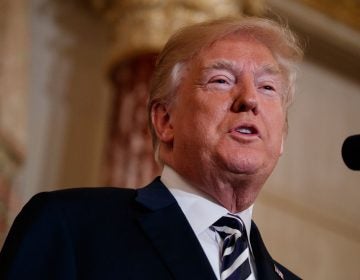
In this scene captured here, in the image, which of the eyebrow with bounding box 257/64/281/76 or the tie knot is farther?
the eyebrow with bounding box 257/64/281/76

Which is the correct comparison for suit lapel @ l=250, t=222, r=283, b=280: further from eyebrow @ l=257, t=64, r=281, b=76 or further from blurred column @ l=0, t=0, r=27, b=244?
blurred column @ l=0, t=0, r=27, b=244

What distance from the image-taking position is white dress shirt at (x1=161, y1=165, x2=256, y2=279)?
196 centimetres

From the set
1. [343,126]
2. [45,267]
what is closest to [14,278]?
[45,267]

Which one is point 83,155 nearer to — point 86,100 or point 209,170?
point 86,100

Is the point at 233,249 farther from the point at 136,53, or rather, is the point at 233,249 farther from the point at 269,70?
the point at 136,53

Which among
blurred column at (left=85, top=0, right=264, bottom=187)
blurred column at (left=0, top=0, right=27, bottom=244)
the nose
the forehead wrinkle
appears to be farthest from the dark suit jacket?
blurred column at (left=85, top=0, right=264, bottom=187)

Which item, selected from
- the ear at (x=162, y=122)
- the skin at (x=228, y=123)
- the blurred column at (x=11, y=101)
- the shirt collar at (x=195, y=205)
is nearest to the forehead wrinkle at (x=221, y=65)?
the skin at (x=228, y=123)

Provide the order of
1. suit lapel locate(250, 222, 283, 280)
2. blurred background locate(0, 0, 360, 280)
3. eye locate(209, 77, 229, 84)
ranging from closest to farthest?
suit lapel locate(250, 222, 283, 280), eye locate(209, 77, 229, 84), blurred background locate(0, 0, 360, 280)

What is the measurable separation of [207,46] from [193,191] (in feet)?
1.27

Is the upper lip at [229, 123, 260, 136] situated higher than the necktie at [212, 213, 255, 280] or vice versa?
the upper lip at [229, 123, 260, 136]

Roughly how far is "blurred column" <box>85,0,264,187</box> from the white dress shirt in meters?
2.87

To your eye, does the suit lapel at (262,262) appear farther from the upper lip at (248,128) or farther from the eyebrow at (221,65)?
the eyebrow at (221,65)

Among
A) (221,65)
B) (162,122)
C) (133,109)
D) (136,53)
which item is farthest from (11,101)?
(221,65)

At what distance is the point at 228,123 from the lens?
208 cm
